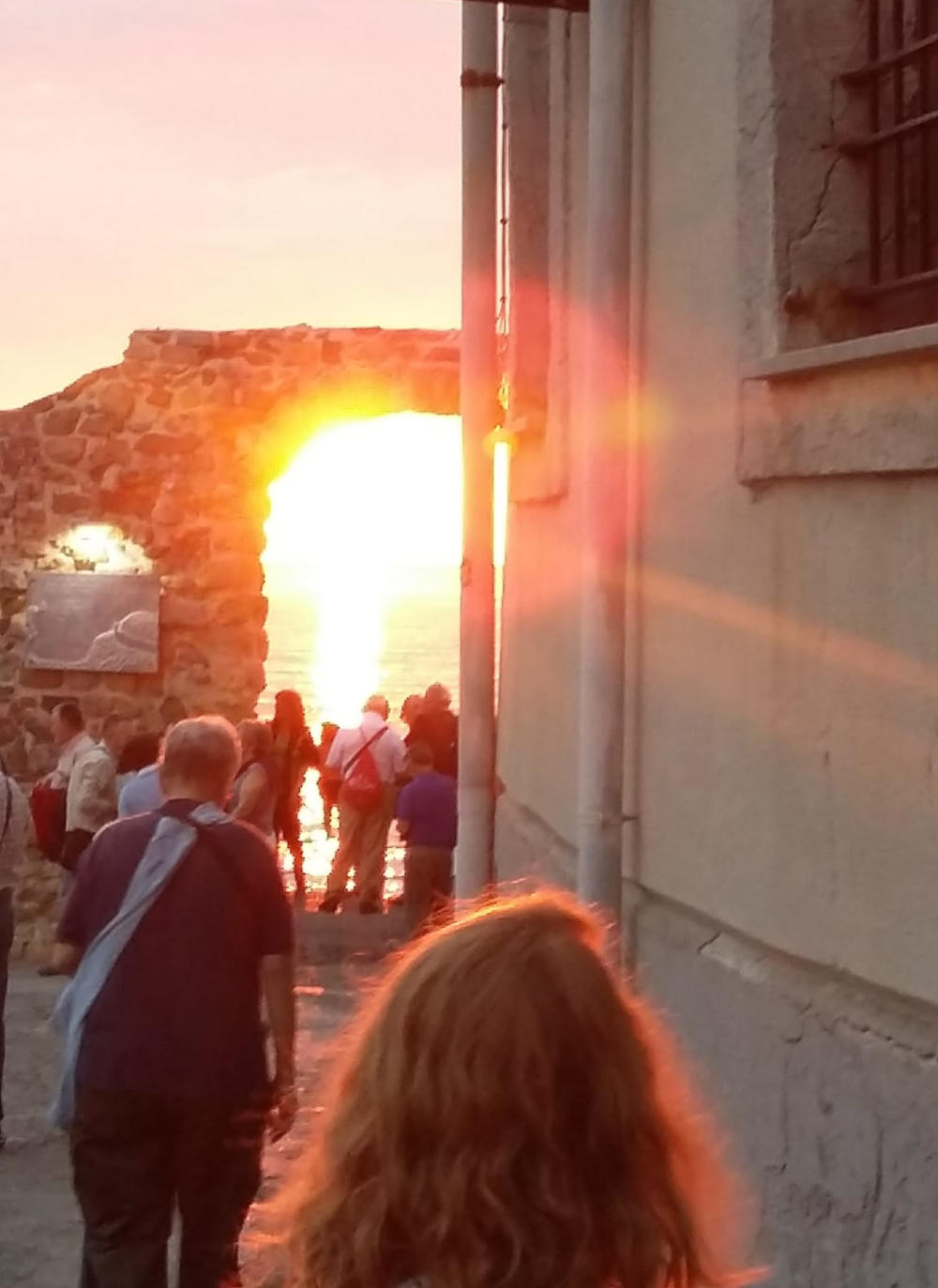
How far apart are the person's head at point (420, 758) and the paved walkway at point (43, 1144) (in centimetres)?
114

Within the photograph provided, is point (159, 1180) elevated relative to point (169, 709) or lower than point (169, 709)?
lower

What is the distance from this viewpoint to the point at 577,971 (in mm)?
1713

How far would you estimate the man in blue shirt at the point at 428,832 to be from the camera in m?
10.0

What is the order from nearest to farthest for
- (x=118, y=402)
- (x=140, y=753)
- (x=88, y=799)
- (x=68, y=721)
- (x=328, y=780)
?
1. (x=140, y=753)
2. (x=88, y=799)
3. (x=68, y=721)
4. (x=328, y=780)
5. (x=118, y=402)

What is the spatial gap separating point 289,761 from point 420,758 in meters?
1.32

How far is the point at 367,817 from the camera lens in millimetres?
12086

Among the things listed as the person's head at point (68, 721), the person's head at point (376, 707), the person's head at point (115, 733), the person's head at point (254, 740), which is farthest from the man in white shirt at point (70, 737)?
the person's head at point (376, 707)

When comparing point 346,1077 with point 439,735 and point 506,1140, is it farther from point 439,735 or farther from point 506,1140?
point 439,735

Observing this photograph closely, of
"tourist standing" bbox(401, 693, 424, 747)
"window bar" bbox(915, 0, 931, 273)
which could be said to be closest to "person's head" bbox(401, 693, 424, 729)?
"tourist standing" bbox(401, 693, 424, 747)

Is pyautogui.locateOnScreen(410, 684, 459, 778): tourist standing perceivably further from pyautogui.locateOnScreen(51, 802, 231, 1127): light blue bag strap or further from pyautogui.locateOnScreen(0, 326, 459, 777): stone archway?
pyautogui.locateOnScreen(51, 802, 231, 1127): light blue bag strap

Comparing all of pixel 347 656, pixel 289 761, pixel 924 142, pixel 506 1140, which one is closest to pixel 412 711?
pixel 289 761

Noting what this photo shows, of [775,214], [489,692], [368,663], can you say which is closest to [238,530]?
[489,692]

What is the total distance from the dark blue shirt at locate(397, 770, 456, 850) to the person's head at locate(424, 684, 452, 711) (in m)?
1.50

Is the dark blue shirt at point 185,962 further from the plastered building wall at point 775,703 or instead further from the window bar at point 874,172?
the window bar at point 874,172
